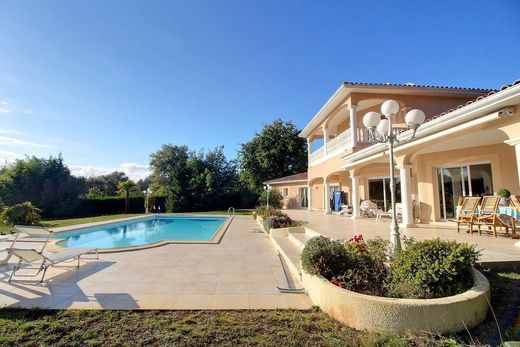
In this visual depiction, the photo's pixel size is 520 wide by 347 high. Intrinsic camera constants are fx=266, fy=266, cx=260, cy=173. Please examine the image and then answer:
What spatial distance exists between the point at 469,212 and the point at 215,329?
8.90 meters

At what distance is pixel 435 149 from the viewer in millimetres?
10812

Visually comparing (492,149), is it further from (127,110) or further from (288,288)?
(127,110)

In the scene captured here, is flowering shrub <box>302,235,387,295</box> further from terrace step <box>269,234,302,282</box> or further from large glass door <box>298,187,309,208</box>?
large glass door <box>298,187,309,208</box>

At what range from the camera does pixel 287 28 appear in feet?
44.3

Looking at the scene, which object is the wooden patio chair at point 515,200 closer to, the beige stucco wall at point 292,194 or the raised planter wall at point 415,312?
the raised planter wall at point 415,312

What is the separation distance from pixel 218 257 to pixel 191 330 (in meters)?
4.69

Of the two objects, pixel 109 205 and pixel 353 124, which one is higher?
pixel 353 124

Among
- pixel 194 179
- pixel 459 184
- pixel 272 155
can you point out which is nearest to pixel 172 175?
pixel 194 179

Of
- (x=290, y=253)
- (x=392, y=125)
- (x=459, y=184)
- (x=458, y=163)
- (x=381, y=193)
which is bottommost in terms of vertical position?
(x=290, y=253)

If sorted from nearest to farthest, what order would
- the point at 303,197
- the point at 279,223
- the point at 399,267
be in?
1. the point at 399,267
2. the point at 279,223
3. the point at 303,197

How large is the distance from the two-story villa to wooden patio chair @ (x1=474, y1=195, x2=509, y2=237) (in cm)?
150

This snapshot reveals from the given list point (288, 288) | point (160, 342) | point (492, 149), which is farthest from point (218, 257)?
point (492, 149)

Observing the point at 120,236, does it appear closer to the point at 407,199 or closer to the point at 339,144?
the point at 339,144

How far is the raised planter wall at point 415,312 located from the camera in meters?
3.34
